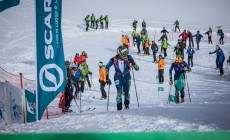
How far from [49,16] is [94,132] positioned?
2.06 metres

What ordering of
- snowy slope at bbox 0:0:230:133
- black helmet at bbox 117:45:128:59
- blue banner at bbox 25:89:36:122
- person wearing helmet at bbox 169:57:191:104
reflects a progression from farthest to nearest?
person wearing helmet at bbox 169:57:191:104
blue banner at bbox 25:89:36:122
black helmet at bbox 117:45:128:59
snowy slope at bbox 0:0:230:133

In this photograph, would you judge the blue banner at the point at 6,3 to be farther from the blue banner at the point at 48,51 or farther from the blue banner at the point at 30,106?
the blue banner at the point at 30,106

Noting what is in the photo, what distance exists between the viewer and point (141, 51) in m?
12.6

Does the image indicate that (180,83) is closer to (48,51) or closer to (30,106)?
(48,51)

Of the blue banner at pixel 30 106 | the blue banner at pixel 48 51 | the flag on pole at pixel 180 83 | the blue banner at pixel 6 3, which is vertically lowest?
the blue banner at pixel 30 106

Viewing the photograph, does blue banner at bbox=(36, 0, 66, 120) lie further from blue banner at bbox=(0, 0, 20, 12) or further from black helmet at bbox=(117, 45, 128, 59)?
black helmet at bbox=(117, 45, 128, 59)

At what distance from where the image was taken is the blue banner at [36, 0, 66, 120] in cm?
434

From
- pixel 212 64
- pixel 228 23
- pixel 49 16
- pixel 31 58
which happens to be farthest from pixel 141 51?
pixel 49 16

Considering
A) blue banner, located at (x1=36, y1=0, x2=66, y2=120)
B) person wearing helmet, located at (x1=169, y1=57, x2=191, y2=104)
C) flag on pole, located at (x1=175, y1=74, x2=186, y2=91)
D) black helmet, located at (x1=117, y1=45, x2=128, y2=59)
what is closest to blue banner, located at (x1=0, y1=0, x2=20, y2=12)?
blue banner, located at (x1=36, y1=0, x2=66, y2=120)

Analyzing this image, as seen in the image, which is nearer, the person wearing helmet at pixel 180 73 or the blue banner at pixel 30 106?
the blue banner at pixel 30 106

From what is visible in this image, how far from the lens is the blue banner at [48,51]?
434cm

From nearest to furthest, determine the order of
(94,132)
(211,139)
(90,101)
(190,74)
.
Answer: (211,139)
(94,132)
(90,101)
(190,74)

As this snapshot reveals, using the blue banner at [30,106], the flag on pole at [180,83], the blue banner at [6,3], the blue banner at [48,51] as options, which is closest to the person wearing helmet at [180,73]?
the flag on pole at [180,83]

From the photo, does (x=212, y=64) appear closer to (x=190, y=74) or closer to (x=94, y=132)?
(x=190, y=74)
